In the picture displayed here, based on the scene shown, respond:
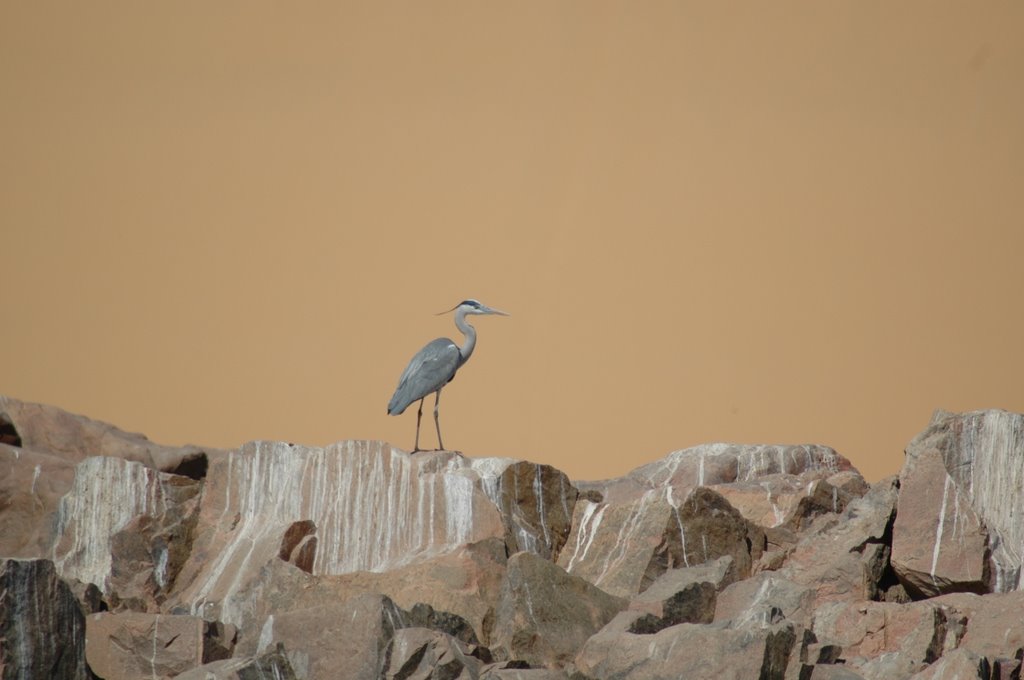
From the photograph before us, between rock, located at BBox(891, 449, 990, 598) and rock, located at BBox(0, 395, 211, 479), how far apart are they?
5922mm

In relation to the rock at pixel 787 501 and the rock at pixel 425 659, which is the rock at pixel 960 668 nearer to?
the rock at pixel 425 659

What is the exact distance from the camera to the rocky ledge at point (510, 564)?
27.1ft

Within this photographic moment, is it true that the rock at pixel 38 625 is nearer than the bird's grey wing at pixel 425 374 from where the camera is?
Yes

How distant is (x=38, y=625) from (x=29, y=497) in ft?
8.91

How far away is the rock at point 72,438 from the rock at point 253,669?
4060 mm

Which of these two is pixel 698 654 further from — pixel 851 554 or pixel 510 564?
pixel 851 554

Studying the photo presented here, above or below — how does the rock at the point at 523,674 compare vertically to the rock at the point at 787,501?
below

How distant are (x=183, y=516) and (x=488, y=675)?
4200 millimetres

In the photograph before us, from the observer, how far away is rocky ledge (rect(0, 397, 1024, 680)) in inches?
325

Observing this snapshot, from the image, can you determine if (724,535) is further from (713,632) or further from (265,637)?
(265,637)

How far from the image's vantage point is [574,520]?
10.8 meters

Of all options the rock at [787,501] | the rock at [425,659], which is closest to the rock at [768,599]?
the rock at [787,501]

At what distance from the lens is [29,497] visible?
1166 centimetres

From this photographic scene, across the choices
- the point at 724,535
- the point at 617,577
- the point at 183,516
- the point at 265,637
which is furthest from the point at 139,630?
the point at 724,535
